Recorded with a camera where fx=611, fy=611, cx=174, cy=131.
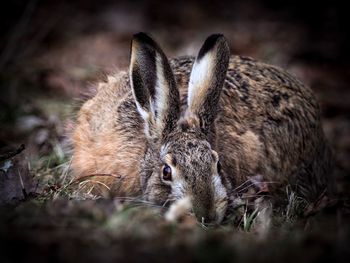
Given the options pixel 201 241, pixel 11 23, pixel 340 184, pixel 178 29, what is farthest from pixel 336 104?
pixel 201 241

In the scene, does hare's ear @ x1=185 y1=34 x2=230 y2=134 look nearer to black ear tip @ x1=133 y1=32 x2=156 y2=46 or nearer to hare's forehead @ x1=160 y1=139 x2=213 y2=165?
hare's forehead @ x1=160 y1=139 x2=213 y2=165

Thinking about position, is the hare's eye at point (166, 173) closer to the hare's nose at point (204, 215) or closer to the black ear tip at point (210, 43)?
the hare's nose at point (204, 215)

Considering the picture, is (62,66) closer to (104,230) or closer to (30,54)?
(30,54)

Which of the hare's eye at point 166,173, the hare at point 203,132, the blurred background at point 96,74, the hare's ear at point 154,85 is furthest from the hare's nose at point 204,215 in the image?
the hare's ear at point 154,85

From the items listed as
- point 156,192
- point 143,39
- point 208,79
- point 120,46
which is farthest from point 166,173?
point 120,46

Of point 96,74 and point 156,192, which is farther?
point 96,74

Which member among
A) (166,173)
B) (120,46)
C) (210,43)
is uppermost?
(210,43)

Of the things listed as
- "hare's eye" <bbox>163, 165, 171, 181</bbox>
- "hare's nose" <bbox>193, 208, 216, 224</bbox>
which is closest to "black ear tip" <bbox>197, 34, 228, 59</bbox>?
"hare's eye" <bbox>163, 165, 171, 181</bbox>

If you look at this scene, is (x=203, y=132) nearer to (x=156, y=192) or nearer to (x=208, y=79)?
(x=208, y=79)
